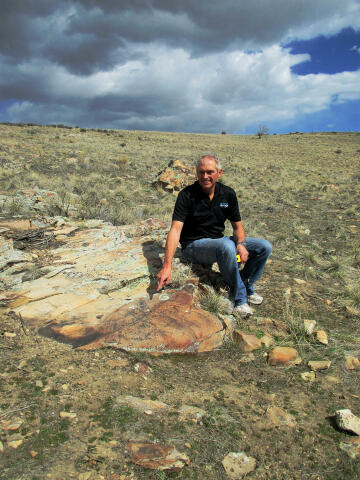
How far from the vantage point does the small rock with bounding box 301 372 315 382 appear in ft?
8.00

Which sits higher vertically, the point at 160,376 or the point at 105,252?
the point at 105,252

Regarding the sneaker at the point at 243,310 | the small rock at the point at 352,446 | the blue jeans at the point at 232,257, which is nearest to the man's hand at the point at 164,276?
the blue jeans at the point at 232,257

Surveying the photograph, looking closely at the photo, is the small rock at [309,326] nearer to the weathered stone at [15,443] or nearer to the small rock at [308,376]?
the small rock at [308,376]

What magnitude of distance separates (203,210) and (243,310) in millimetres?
1186

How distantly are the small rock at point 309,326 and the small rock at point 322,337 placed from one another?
7 cm

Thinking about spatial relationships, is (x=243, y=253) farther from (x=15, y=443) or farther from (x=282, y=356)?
(x=15, y=443)

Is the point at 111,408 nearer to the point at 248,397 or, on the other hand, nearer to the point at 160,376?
the point at 160,376

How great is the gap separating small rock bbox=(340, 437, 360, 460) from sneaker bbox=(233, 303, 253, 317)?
4.78 ft

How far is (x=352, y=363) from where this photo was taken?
261 centimetres

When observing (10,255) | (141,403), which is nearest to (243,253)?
(141,403)

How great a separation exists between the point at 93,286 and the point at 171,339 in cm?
115

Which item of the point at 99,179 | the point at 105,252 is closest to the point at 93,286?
the point at 105,252

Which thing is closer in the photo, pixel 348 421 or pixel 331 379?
pixel 348 421

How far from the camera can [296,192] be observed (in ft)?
40.9
